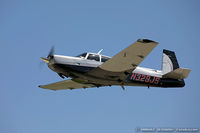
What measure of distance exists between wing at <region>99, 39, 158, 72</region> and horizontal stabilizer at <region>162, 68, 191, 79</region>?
3858 millimetres

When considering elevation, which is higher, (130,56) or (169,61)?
(130,56)

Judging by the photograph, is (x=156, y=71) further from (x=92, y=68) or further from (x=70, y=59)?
(x=70, y=59)

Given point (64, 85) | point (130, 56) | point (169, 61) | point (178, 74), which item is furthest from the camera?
point (64, 85)

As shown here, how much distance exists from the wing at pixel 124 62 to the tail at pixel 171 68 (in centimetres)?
358

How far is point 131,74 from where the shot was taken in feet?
59.3

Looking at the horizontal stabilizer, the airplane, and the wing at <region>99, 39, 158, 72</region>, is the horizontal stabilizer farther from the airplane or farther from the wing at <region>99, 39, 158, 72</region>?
the wing at <region>99, 39, 158, 72</region>

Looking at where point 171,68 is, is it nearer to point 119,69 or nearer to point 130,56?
point 119,69

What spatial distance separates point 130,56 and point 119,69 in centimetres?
155

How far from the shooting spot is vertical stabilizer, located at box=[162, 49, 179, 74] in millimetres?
20078

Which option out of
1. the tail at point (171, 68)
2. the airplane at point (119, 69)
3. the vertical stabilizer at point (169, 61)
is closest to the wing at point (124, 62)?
the airplane at point (119, 69)

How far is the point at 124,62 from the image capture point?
52.0 feet

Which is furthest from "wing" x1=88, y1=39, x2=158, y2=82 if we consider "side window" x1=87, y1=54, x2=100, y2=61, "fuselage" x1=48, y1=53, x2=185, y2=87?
"side window" x1=87, y1=54, x2=100, y2=61

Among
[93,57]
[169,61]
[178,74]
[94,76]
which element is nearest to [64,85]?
[94,76]

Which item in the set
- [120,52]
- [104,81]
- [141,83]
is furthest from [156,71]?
[120,52]
